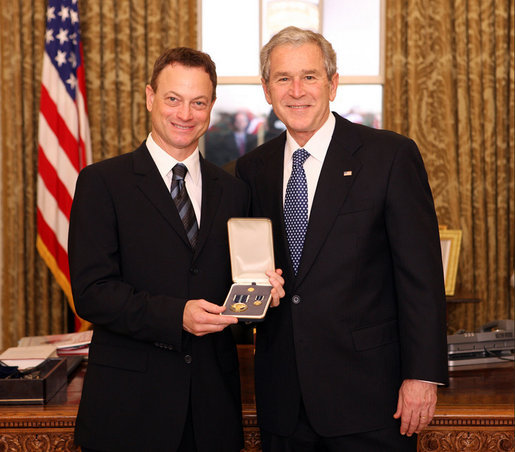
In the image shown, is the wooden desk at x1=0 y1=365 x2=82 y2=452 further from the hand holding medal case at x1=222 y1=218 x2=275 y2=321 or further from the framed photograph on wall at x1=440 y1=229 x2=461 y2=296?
the framed photograph on wall at x1=440 y1=229 x2=461 y2=296

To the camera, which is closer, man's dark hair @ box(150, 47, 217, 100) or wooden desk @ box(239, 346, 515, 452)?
man's dark hair @ box(150, 47, 217, 100)

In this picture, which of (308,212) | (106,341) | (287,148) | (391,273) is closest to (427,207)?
(391,273)

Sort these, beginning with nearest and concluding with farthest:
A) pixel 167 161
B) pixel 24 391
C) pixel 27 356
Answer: pixel 167 161 → pixel 24 391 → pixel 27 356

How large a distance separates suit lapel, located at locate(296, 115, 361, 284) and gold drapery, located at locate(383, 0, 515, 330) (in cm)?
326

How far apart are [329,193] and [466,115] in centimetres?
353

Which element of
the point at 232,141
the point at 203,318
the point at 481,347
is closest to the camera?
the point at 203,318

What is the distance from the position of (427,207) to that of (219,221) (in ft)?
2.10

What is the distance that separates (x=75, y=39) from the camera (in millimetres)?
4895

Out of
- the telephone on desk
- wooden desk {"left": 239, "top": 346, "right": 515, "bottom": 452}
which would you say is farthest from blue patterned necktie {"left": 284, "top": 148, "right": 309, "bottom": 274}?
the telephone on desk

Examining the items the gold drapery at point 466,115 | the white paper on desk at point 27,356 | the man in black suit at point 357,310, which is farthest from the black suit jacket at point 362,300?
the gold drapery at point 466,115

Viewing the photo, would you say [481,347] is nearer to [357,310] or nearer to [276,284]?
[357,310]

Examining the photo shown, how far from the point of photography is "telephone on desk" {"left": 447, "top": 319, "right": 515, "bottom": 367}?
2.73m

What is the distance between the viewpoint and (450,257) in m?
3.83

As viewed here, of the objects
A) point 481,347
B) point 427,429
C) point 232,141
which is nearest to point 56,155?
point 232,141
